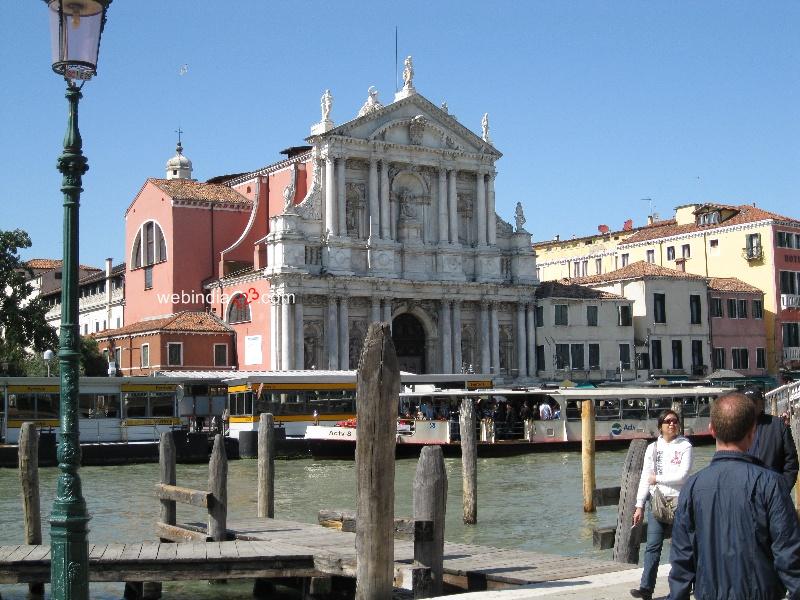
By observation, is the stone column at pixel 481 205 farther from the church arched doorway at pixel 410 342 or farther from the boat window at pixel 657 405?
the boat window at pixel 657 405

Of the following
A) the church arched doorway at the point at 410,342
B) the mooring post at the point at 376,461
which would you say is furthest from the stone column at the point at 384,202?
the mooring post at the point at 376,461

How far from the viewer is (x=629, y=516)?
10375 millimetres

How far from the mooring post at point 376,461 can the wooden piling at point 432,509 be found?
73cm

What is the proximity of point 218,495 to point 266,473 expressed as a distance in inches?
107

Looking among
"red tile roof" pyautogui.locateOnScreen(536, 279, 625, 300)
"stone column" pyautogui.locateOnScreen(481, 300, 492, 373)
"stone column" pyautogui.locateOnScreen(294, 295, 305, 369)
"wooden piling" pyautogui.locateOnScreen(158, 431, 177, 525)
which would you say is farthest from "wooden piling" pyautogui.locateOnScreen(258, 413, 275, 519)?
"red tile roof" pyautogui.locateOnScreen(536, 279, 625, 300)

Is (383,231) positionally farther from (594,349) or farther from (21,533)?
(21,533)

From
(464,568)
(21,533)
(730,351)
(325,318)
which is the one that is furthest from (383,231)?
(464,568)

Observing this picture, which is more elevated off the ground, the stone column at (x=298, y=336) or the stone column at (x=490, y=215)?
the stone column at (x=490, y=215)

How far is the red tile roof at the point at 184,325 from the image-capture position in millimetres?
44125

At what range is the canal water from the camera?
15867 mm

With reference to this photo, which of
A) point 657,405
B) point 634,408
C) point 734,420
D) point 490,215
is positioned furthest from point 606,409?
point 734,420

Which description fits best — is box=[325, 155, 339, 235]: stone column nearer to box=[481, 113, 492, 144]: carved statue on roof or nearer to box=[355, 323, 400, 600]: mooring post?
Answer: box=[481, 113, 492, 144]: carved statue on roof

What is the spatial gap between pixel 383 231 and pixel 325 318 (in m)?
4.27

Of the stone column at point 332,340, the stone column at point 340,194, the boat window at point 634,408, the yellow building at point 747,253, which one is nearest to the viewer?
the boat window at point 634,408
